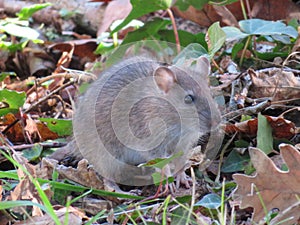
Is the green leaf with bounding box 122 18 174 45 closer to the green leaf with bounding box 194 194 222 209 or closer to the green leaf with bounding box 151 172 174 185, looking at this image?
the green leaf with bounding box 151 172 174 185

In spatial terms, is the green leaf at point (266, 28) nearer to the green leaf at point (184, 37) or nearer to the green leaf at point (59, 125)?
the green leaf at point (184, 37)

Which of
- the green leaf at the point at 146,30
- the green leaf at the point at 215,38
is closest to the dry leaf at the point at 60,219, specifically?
the green leaf at the point at 215,38

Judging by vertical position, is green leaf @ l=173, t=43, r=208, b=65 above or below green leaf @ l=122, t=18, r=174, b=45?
above

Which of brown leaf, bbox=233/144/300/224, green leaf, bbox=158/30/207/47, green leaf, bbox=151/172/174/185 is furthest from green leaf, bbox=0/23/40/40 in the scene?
brown leaf, bbox=233/144/300/224

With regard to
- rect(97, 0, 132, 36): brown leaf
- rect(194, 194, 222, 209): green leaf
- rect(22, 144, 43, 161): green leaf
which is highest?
rect(194, 194, 222, 209): green leaf

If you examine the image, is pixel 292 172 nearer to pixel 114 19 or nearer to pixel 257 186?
pixel 257 186

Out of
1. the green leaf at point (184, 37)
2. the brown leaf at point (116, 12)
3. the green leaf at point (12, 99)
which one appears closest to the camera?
the green leaf at point (12, 99)
